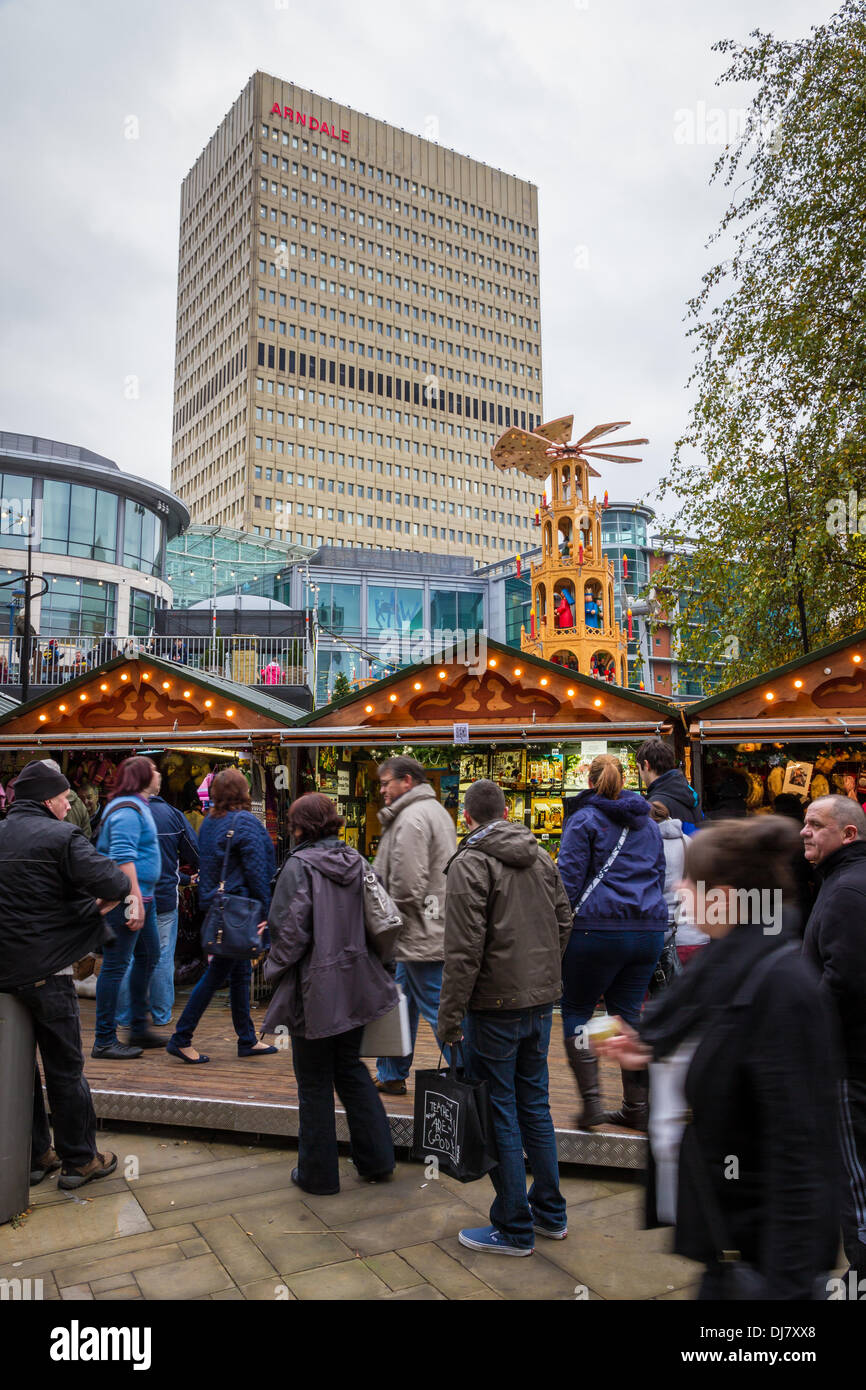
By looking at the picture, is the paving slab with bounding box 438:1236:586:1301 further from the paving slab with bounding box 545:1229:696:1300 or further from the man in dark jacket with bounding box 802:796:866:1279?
the man in dark jacket with bounding box 802:796:866:1279

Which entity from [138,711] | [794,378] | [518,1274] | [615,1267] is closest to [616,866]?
[615,1267]

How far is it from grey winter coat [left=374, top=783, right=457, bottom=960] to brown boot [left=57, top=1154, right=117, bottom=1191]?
1597 mm

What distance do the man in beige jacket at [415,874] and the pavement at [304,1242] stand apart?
0.83m

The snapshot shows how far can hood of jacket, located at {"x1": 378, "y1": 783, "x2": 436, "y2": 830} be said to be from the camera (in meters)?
4.91

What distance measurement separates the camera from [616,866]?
4379 millimetres

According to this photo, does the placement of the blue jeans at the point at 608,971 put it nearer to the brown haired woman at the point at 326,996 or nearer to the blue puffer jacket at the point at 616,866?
the blue puffer jacket at the point at 616,866

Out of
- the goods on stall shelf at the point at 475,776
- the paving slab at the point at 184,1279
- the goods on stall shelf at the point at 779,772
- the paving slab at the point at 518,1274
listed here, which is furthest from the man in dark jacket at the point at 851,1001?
the goods on stall shelf at the point at 475,776

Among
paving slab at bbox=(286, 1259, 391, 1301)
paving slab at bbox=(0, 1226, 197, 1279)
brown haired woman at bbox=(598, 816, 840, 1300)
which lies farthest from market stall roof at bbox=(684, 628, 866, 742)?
brown haired woman at bbox=(598, 816, 840, 1300)

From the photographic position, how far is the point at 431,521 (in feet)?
323

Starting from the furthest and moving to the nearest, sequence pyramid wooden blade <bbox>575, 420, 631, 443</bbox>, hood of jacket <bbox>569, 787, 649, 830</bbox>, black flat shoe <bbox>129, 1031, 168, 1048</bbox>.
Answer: pyramid wooden blade <bbox>575, 420, 631, 443</bbox>, black flat shoe <bbox>129, 1031, 168, 1048</bbox>, hood of jacket <bbox>569, 787, 649, 830</bbox>

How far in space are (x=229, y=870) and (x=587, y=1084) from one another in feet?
7.36

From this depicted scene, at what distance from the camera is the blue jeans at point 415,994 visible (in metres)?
4.90

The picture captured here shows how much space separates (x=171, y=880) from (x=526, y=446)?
50.0ft
